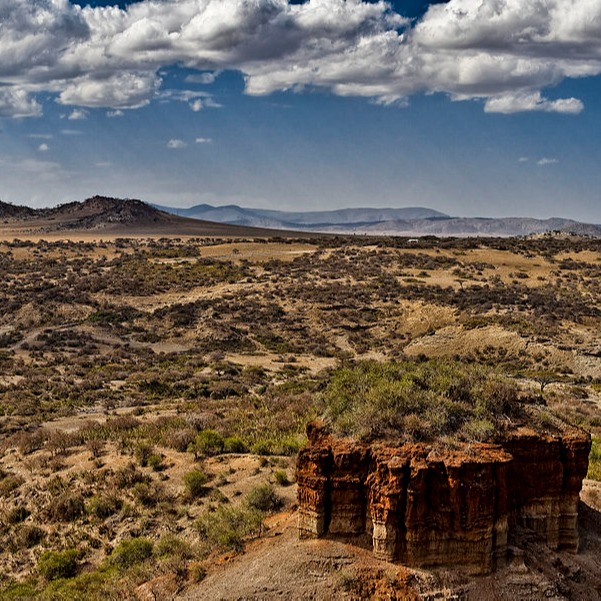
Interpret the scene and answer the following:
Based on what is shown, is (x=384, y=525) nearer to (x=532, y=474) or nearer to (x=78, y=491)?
(x=532, y=474)

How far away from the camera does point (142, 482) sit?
18312 mm

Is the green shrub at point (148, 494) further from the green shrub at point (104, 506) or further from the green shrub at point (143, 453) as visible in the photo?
the green shrub at point (143, 453)

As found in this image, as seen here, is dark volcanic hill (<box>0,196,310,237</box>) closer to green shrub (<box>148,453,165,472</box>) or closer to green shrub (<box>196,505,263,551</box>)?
green shrub (<box>148,453,165,472</box>)

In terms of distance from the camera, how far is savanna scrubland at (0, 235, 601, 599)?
1341cm

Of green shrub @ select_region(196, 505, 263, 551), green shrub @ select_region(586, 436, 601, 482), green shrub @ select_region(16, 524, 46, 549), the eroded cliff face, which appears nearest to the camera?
the eroded cliff face

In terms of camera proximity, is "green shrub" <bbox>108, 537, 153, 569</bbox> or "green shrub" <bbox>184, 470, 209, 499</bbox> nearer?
"green shrub" <bbox>108, 537, 153, 569</bbox>

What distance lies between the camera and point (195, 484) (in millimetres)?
17562

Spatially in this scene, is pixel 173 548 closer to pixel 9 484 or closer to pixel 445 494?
pixel 445 494

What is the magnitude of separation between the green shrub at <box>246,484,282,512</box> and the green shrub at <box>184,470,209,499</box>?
2.00m

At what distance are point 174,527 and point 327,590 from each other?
648 centimetres

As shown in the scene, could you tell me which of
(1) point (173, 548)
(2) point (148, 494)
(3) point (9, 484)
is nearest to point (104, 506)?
(2) point (148, 494)

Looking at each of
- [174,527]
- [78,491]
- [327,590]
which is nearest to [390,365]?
[327,590]

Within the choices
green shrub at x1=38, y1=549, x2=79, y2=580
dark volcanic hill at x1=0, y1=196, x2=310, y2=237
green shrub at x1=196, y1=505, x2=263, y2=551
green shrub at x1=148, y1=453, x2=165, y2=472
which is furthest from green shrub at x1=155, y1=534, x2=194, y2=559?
dark volcanic hill at x1=0, y1=196, x2=310, y2=237

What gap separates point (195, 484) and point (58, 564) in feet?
12.7
